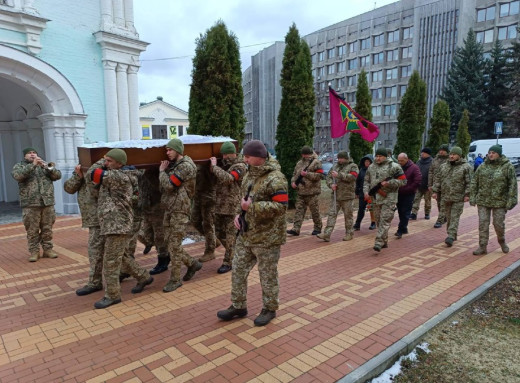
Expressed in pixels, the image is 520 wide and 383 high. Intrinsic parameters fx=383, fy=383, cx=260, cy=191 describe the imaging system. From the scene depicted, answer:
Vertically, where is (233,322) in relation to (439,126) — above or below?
below

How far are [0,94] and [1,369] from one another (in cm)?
1089

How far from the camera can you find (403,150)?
16.9 meters

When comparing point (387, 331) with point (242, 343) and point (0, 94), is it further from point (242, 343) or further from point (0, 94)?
point (0, 94)

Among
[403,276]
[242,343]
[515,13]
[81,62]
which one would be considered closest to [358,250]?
[403,276]

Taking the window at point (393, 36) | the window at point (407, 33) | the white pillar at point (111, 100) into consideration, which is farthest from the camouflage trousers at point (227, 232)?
the window at point (393, 36)

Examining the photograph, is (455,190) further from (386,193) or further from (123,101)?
(123,101)

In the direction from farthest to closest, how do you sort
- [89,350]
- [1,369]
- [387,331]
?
[387,331] → [89,350] → [1,369]

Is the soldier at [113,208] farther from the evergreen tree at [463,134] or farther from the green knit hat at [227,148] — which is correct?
the evergreen tree at [463,134]

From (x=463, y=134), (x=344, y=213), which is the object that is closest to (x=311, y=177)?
(x=344, y=213)

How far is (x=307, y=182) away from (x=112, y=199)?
14.7ft

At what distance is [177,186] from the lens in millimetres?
4668

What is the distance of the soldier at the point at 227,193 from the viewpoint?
5.37 metres

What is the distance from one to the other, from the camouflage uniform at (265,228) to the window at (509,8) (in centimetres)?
5066

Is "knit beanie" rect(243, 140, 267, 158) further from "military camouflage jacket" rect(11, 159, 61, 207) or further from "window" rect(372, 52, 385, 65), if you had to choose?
"window" rect(372, 52, 385, 65)
